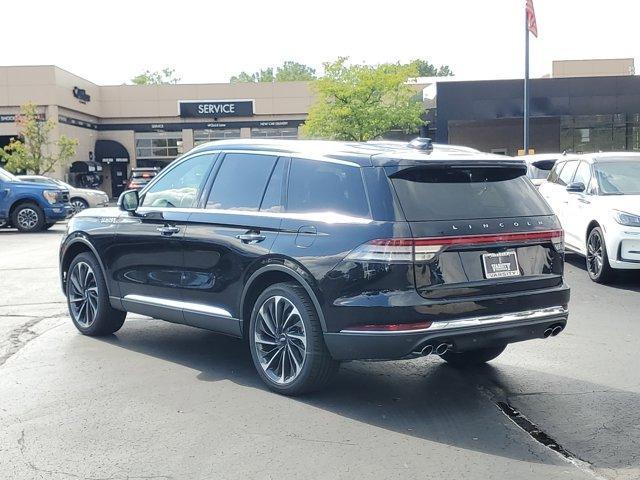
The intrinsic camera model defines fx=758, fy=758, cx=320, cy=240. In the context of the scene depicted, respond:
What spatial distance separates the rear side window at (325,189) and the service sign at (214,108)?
150 ft

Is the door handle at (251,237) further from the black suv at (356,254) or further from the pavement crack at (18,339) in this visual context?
the pavement crack at (18,339)

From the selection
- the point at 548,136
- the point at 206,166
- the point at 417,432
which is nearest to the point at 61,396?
the point at 206,166

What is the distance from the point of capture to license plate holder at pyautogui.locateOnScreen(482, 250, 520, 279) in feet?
16.9

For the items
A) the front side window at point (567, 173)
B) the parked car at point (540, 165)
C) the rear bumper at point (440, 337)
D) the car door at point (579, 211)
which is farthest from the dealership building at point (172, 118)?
the rear bumper at point (440, 337)

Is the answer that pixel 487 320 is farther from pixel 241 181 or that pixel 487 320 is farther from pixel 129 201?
pixel 129 201

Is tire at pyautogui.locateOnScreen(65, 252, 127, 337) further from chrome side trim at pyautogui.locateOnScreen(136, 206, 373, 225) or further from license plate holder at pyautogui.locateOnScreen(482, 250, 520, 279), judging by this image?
license plate holder at pyautogui.locateOnScreen(482, 250, 520, 279)

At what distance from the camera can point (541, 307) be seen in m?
5.40

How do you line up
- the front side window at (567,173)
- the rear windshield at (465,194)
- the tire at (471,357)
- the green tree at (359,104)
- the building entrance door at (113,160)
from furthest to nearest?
the building entrance door at (113,160)
the green tree at (359,104)
the front side window at (567,173)
the tire at (471,357)
the rear windshield at (465,194)

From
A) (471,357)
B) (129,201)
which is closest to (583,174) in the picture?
(471,357)

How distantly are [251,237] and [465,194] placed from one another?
1607 mm

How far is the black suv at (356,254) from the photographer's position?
4.91 meters

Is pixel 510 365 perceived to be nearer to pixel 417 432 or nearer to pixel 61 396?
pixel 417 432

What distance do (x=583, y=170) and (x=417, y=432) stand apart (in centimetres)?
808

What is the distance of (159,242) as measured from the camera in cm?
660
